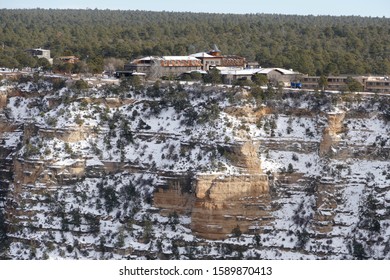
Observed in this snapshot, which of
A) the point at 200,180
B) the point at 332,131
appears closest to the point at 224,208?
the point at 200,180

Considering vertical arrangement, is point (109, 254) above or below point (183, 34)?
below

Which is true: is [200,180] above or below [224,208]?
above

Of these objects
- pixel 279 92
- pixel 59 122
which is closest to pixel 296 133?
pixel 279 92

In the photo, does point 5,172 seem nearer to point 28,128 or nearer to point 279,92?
point 28,128

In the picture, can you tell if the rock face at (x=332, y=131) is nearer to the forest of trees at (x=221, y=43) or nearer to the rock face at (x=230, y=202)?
A: the rock face at (x=230, y=202)

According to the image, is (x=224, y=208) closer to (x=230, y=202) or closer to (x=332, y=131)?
→ (x=230, y=202)

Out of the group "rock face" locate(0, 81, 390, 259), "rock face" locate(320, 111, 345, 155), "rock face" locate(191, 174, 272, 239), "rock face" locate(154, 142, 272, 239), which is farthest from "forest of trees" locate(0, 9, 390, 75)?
"rock face" locate(191, 174, 272, 239)

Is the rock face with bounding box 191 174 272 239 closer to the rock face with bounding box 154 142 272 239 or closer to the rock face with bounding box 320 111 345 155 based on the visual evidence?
the rock face with bounding box 154 142 272 239

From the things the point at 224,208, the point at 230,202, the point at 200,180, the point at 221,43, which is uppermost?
the point at 221,43

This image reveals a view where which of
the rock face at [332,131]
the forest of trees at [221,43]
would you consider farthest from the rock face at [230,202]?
the forest of trees at [221,43]
